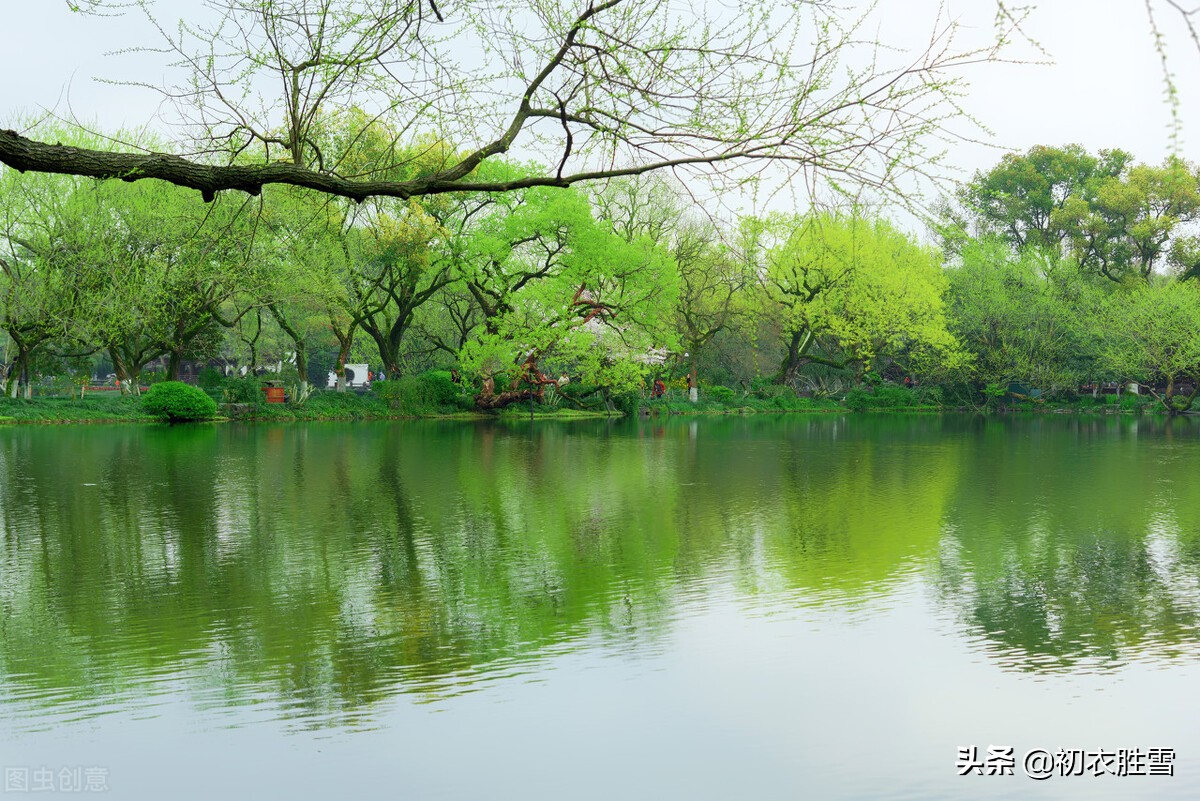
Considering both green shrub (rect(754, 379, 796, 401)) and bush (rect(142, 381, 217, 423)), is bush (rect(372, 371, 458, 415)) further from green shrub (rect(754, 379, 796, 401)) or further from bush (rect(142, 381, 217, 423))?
green shrub (rect(754, 379, 796, 401))

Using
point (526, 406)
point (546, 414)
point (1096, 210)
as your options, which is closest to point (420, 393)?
point (526, 406)

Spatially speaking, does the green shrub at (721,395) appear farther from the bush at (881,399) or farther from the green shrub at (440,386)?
the green shrub at (440,386)

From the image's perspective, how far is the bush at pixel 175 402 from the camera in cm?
3422

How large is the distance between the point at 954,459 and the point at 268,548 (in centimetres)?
1620

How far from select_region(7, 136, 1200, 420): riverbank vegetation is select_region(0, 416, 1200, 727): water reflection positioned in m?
6.42

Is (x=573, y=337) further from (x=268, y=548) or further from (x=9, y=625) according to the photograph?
(x=9, y=625)

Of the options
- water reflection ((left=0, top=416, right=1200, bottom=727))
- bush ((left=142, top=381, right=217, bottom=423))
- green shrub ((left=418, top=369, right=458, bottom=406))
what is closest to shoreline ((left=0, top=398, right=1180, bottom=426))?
bush ((left=142, top=381, right=217, bottom=423))

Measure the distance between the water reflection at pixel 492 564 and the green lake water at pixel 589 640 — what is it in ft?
0.15

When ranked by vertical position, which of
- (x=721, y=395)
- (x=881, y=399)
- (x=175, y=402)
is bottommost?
(x=881, y=399)

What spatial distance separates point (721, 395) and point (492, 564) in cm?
4246

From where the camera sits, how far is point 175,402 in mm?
34281

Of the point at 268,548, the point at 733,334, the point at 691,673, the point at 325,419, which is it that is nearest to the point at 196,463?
the point at 268,548

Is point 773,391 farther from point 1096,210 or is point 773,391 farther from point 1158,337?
point 1096,210

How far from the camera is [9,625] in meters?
7.21
